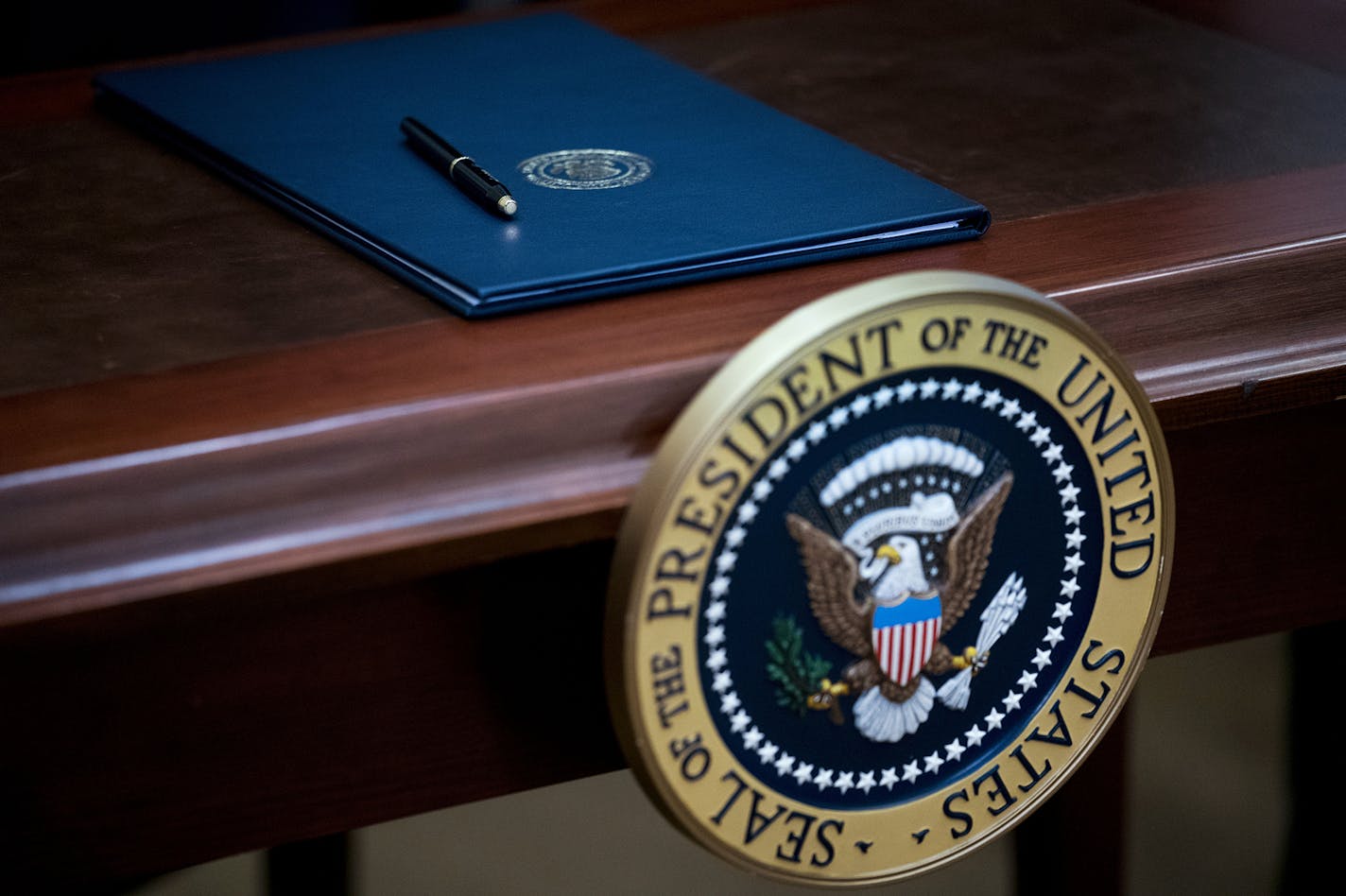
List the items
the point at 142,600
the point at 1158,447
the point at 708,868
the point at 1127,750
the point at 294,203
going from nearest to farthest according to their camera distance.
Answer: the point at 142,600, the point at 1158,447, the point at 294,203, the point at 1127,750, the point at 708,868

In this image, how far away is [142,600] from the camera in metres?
0.56

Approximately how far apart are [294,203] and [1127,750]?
722mm

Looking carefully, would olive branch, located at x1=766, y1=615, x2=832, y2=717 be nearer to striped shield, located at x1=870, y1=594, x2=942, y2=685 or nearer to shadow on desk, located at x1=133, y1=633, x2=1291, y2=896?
striped shield, located at x1=870, y1=594, x2=942, y2=685

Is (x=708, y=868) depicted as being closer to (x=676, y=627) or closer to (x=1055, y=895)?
(x=1055, y=895)

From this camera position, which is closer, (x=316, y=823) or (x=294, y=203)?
(x=316, y=823)

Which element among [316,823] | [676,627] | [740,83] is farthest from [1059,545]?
[740,83]

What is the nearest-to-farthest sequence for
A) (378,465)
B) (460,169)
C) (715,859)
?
(378,465) < (460,169) < (715,859)

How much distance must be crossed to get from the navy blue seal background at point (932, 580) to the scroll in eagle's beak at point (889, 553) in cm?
2

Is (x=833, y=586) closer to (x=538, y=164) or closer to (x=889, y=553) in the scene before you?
(x=889, y=553)

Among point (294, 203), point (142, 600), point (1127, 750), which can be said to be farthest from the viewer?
point (1127, 750)

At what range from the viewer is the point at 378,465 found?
0.59 metres

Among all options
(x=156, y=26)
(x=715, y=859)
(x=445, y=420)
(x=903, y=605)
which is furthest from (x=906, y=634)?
(x=156, y=26)

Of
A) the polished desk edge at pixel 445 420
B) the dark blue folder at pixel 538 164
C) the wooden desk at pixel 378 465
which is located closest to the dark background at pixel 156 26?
the dark blue folder at pixel 538 164

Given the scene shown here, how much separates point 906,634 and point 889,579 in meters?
0.03
